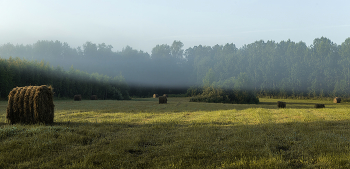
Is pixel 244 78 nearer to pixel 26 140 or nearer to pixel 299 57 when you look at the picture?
pixel 26 140

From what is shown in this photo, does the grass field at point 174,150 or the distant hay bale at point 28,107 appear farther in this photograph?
the distant hay bale at point 28,107

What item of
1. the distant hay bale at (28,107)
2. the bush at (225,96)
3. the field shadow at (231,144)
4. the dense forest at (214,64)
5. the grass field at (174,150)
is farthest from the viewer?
the dense forest at (214,64)

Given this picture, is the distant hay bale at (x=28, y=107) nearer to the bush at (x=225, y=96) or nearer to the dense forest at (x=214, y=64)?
the bush at (x=225, y=96)

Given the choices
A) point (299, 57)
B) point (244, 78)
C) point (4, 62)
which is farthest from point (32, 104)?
point (299, 57)

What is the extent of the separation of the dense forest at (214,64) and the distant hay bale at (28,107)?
45085 mm

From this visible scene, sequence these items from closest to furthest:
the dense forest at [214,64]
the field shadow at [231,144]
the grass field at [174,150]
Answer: the grass field at [174,150] < the field shadow at [231,144] < the dense forest at [214,64]

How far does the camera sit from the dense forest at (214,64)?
6384cm

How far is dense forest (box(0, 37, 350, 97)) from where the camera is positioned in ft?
209

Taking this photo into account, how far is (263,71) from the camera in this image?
78.4 metres

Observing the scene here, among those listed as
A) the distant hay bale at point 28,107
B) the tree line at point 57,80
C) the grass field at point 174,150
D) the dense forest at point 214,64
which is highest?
the dense forest at point 214,64

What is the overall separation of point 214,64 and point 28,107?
9032 centimetres

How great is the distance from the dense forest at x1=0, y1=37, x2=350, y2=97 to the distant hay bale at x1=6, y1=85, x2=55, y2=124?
45085 millimetres

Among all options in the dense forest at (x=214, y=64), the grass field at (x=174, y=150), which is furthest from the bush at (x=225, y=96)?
the grass field at (x=174, y=150)

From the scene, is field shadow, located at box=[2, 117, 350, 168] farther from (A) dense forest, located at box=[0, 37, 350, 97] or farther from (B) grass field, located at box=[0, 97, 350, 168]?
(A) dense forest, located at box=[0, 37, 350, 97]
